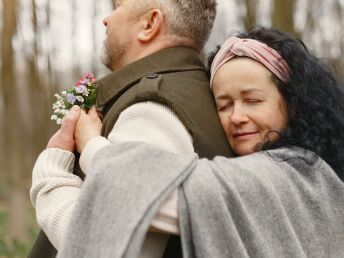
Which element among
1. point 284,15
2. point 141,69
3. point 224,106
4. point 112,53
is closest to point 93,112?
point 141,69

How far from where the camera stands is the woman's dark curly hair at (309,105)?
206cm

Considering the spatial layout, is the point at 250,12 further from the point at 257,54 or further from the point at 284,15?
the point at 257,54

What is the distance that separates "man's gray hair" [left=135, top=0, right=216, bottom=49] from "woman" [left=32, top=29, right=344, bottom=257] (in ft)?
1.11

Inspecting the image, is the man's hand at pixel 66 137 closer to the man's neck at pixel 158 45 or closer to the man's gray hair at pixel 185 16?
the man's neck at pixel 158 45

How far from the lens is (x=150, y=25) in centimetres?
253

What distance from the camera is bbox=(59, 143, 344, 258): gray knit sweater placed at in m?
1.59

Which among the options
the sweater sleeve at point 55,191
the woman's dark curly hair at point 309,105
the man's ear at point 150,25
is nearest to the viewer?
the sweater sleeve at point 55,191

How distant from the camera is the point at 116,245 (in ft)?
5.07

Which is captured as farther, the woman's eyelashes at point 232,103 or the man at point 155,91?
the woman's eyelashes at point 232,103

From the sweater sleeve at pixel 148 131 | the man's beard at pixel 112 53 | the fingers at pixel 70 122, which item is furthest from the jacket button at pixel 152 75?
the man's beard at pixel 112 53

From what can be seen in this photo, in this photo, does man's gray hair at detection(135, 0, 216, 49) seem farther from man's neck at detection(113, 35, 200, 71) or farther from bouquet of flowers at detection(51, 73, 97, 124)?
bouquet of flowers at detection(51, 73, 97, 124)

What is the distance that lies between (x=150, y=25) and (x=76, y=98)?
48 cm

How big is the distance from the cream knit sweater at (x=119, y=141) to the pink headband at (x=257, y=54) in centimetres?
38

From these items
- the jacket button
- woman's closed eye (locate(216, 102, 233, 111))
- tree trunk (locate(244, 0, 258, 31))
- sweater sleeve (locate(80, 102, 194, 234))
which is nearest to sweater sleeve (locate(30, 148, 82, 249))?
sweater sleeve (locate(80, 102, 194, 234))
